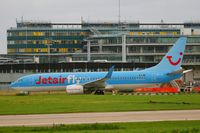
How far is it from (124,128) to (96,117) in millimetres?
7323

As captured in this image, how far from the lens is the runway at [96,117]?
33125 millimetres

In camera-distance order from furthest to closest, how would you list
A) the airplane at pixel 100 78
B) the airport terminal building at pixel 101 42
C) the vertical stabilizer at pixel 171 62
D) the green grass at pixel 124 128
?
1. the airport terminal building at pixel 101 42
2. the vertical stabilizer at pixel 171 62
3. the airplane at pixel 100 78
4. the green grass at pixel 124 128

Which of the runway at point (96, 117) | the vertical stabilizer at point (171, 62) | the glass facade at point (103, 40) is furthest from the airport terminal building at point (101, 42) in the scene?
the runway at point (96, 117)

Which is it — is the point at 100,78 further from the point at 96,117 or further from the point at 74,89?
the point at 96,117

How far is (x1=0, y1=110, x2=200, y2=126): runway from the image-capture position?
33.1m

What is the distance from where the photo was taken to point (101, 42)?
142500 mm

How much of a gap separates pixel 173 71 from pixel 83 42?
7933 centimetres

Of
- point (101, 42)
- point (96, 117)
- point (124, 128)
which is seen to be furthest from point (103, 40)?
point (124, 128)

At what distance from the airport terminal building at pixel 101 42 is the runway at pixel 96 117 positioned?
74791 mm

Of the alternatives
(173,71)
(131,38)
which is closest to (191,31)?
(131,38)

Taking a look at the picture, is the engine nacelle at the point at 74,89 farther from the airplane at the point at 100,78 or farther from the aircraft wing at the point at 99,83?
the airplane at the point at 100,78

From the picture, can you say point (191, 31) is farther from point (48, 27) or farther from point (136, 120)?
point (136, 120)

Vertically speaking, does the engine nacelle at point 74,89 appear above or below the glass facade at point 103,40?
below

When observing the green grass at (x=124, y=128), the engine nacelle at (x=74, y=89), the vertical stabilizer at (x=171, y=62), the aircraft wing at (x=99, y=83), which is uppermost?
the vertical stabilizer at (x=171, y=62)
